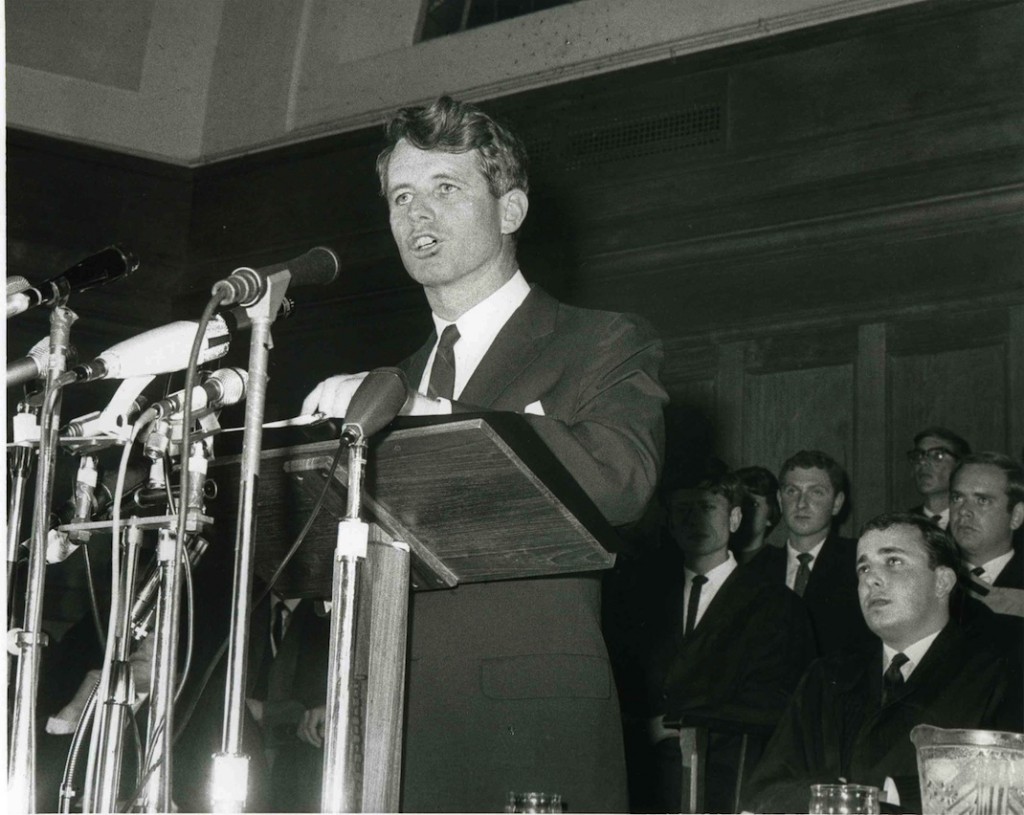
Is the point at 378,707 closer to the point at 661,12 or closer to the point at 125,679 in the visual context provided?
the point at 125,679

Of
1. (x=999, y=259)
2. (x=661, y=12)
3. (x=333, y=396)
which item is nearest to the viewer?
(x=333, y=396)

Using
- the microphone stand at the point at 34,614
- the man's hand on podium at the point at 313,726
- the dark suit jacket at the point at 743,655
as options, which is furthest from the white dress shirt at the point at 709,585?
the microphone stand at the point at 34,614

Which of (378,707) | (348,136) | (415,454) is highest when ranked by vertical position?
(348,136)

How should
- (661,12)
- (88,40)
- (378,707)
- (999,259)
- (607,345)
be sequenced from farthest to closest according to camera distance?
(88,40), (661,12), (999,259), (607,345), (378,707)

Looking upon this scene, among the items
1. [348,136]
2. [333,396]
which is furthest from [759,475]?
[333,396]

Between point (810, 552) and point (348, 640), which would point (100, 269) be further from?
point (810, 552)

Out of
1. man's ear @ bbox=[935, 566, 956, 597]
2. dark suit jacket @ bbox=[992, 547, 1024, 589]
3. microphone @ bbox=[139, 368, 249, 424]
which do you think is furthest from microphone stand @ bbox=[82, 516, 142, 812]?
dark suit jacket @ bbox=[992, 547, 1024, 589]

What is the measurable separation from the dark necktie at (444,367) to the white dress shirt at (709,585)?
2.64m

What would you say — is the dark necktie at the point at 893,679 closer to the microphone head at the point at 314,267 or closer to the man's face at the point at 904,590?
the man's face at the point at 904,590

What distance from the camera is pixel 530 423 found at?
196 centimetres

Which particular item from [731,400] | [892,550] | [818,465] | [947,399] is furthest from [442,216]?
[731,400]

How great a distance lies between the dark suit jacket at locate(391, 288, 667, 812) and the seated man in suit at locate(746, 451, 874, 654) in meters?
2.73

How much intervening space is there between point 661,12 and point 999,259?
1.92 m

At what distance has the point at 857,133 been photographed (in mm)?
Result: 5938
